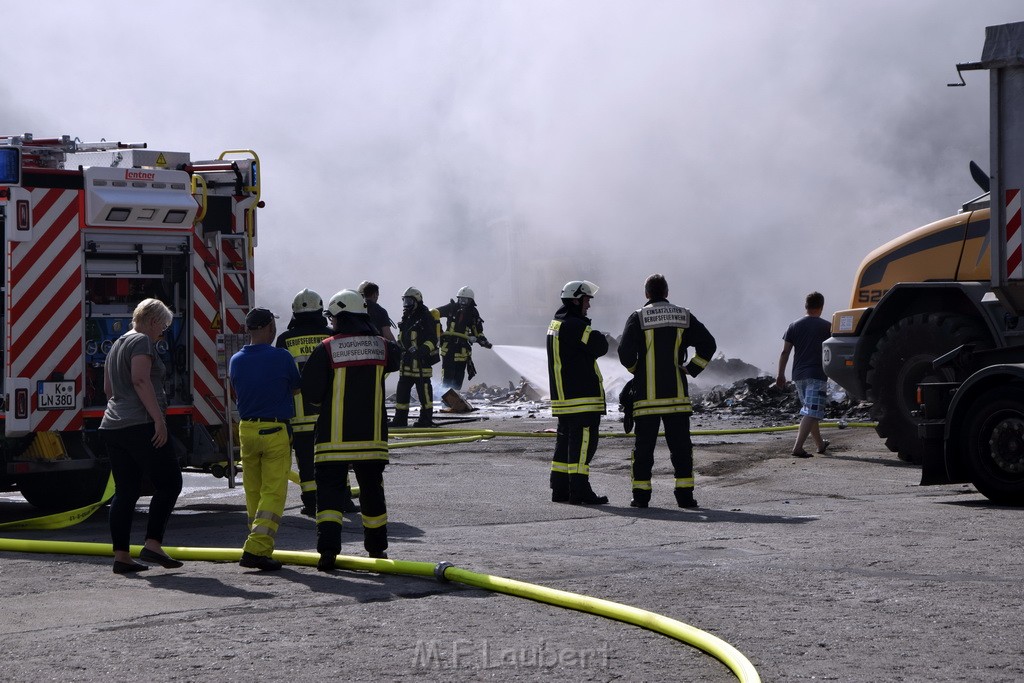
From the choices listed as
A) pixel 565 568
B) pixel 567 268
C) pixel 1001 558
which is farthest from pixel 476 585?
pixel 567 268

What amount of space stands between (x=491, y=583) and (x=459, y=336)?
14435 mm

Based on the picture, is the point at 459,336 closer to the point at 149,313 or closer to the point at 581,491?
the point at 581,491

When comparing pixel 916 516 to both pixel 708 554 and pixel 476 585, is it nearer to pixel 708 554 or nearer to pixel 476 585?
pixel 708 554

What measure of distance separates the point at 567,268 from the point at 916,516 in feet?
98.4

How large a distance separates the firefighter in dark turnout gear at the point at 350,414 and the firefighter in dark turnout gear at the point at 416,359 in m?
10.6

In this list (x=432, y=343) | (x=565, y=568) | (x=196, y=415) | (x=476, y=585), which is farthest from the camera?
(x=432, y=343)

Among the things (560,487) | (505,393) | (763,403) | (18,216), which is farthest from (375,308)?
(505,393)

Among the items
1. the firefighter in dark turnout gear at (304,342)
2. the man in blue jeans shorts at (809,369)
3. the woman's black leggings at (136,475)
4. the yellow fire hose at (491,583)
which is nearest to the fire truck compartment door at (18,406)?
the yellow fire hose at (491,583)

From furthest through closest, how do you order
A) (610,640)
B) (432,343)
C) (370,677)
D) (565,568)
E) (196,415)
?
(432,343) → (196,415) → (565,568) → (610,640) → (370,677)

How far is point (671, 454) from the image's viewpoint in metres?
10.2

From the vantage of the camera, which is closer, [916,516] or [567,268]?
[916,516]

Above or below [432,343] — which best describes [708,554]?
below

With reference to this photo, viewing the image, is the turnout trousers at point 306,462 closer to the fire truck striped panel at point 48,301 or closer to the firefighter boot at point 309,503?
the firefighter boot at point 309,503

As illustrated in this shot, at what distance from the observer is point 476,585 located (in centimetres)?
658
